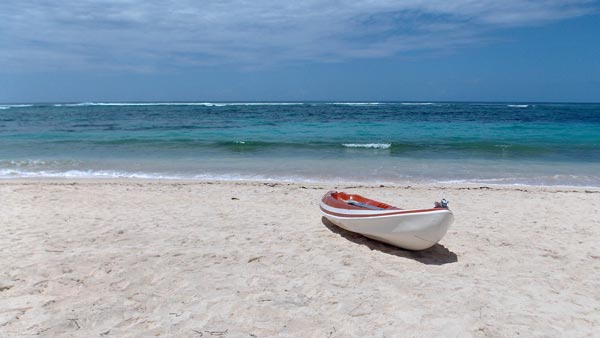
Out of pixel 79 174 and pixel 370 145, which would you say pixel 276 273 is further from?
pixel 370 145

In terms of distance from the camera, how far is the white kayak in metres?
5.45

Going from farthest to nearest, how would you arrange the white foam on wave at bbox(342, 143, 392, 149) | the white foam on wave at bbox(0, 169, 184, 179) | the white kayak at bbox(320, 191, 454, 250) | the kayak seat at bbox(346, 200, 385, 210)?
the white foam on wave at bbox(342, 143, 392, 149), the white foam on wave at bbox(0, 169, 184, 179), the kayak seat at bbox(346, 200, 385, 210), the white kayak at bbox(320, 191, 454, 250)

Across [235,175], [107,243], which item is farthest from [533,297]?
[235,175]

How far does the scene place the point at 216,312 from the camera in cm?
416

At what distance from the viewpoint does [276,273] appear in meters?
5.14

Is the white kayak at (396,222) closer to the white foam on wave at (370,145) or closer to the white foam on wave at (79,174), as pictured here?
the white foam on wave at (79,174)

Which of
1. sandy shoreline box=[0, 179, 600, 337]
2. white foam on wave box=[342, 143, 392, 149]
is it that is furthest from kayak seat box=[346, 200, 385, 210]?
white foam on wave box=[342, 143, 392, 149]

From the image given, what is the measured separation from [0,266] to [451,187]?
9.19 m

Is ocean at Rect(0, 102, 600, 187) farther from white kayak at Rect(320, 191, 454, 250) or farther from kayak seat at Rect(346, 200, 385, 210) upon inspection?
white kayak at Rect(320, 191, 454, 250)

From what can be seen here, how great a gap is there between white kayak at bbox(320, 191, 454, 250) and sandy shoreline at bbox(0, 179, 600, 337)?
0.21 m

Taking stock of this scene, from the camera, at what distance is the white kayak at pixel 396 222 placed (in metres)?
5.45

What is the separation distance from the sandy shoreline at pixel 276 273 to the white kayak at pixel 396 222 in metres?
0.21

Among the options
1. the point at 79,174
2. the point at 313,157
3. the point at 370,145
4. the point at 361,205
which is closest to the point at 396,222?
the point at 361,205

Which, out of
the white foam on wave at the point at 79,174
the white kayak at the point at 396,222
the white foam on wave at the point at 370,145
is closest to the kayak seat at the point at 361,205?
the white kayak at the point at 396,222
